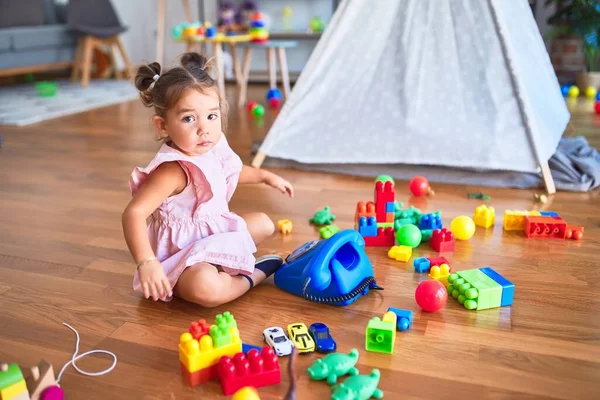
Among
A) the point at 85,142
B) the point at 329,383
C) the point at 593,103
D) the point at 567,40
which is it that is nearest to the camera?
the point at 329,383

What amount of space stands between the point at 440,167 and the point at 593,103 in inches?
85.0

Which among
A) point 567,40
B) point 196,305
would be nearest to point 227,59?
point 567,40

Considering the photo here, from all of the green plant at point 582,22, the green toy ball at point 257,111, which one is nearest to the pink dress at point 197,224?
the green toy ball at point 257,111

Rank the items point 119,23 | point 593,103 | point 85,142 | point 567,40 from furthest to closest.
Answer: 1. point 119,23
2. point 567,40
3. point 593,103
4. point 85,142

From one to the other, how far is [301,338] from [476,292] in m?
0.36

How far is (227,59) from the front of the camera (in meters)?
4.62

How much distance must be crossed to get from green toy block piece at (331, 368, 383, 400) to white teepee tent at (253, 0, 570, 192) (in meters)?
1.23

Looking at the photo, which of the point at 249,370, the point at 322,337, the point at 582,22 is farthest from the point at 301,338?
the point at 582,22

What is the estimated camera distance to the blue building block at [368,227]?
148 centimetres

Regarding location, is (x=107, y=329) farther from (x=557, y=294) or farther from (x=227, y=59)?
(x=227, y=59)

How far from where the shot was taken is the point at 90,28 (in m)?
4.40

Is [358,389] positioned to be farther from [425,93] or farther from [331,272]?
[425,93]

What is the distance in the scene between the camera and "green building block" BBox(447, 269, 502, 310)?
1.15 meters

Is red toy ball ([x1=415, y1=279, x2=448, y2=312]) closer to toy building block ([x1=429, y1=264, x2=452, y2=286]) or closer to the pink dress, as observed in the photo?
toy building block ([x1=429, y1=264, x2=452, y2=286])
